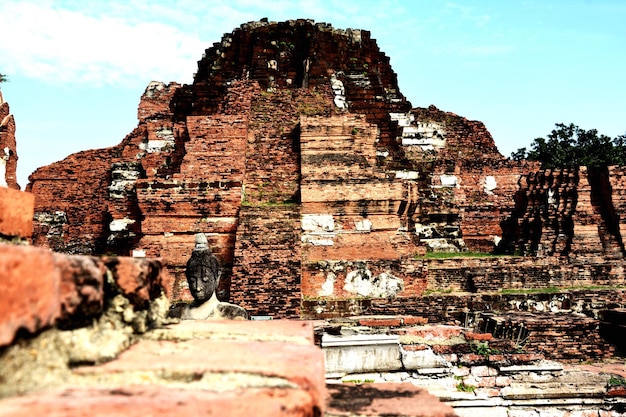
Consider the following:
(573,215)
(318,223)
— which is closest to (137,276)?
(318,223)

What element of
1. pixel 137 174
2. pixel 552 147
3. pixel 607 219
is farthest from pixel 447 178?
pixel 552 147

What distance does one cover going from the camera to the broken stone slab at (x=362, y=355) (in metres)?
5.61

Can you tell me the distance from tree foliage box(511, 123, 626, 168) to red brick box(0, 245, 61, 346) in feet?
113

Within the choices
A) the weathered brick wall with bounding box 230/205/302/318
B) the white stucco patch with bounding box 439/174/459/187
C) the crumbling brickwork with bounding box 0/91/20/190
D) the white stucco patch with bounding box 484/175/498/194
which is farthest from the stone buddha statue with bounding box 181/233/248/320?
the white stucco patch with bounding box 484/175/498/194

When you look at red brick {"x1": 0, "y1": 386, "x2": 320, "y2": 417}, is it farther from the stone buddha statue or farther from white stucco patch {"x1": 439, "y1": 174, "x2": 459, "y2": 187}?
white stucco patch {"x1": 439, "y1": 174, "x2": 459, "y2": 187}

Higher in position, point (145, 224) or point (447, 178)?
point (447, 178)

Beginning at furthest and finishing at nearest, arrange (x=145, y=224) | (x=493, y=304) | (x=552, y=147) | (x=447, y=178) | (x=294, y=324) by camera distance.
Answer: (x=552, y=147)
(x=447, y=178)
(x=145, y=224)
(x=493, y=304)
(x=294, y=324)

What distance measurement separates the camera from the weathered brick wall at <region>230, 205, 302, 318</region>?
8594 millimetres

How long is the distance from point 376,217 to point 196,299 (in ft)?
19.3

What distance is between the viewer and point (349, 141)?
11.9m

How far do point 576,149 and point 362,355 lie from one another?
108 ft

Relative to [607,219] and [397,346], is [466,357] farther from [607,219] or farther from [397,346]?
[607,219]

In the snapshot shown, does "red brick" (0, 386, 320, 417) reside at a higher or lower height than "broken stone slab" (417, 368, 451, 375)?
higher

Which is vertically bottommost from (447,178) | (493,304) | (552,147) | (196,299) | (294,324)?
(493,304)
